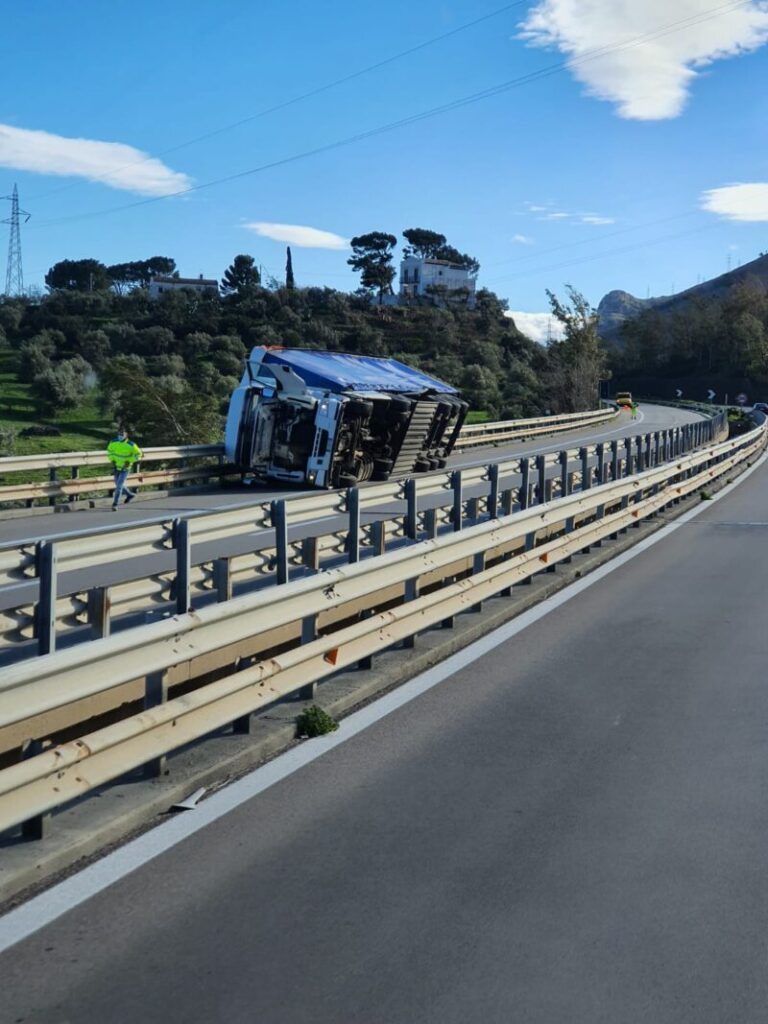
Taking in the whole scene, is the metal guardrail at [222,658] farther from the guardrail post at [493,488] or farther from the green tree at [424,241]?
the green tree at [424,241]

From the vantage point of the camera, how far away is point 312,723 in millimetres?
6883

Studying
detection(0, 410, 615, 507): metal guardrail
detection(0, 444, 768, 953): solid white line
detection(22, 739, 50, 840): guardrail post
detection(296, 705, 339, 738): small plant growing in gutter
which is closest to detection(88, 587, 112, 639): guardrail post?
detection(0, 444, 768, 953): solid white line

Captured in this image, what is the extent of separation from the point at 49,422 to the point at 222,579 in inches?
2087

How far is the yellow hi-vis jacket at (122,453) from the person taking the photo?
74.3ft

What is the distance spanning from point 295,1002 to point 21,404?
63122mm

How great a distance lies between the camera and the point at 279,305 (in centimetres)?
9875

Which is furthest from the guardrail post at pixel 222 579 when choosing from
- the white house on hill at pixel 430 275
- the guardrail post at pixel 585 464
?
the white house on hill at pixel 430 275

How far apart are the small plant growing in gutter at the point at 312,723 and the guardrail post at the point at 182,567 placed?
902mm

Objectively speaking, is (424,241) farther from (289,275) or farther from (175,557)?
(175,557)

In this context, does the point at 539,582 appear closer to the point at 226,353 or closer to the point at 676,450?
the point at 676,450

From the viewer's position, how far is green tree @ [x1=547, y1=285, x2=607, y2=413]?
8306 cm

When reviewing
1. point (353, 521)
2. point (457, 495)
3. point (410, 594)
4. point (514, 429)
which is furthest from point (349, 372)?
point (514, 429)

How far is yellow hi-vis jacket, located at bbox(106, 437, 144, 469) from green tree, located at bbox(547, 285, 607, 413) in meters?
60.5

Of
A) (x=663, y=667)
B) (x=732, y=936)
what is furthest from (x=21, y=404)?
(x=732, y=936)
